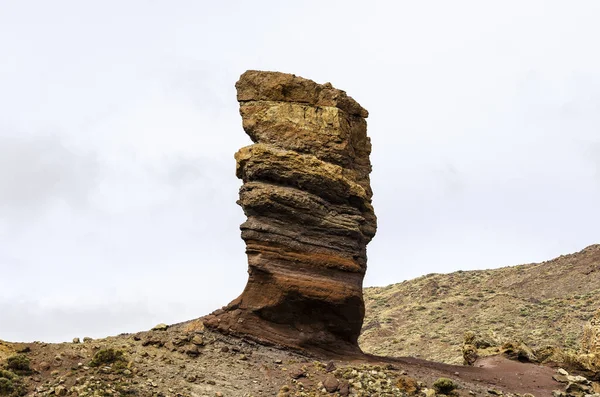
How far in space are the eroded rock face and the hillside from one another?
72.8ft

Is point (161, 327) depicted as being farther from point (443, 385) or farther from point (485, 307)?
point (485, 307)

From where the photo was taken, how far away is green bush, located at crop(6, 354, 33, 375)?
80.1 feet

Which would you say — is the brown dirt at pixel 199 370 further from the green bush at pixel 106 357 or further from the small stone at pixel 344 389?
the small stone at pixel 344 389

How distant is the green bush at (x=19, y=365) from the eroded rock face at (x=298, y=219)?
6.07 m

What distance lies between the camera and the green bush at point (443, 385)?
2600 centimetres

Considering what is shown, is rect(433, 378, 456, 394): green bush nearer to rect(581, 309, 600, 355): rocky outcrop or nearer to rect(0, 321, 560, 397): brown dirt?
rect(0, 321, 560, 397): brown dirt

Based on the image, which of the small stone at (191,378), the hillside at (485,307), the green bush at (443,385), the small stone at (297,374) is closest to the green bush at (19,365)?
the small stone at (191,378)

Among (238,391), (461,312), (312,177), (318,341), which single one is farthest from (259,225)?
(461,312)

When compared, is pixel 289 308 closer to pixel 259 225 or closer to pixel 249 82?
pixel 259 225

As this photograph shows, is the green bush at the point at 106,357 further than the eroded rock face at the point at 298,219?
No

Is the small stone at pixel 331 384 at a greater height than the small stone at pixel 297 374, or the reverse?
the small stone at pixel 297 374

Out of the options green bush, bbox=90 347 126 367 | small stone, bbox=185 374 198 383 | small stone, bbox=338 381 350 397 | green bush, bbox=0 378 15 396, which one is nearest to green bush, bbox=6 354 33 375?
green bush, bbox=0 378 15 396

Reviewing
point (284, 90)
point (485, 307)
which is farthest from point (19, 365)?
point (485, 307)

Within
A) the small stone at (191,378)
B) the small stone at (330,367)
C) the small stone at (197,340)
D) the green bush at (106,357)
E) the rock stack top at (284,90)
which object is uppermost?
the rock stack top at (284,90)
